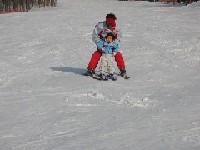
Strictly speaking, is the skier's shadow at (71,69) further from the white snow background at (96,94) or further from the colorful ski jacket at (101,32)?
the colorful ski jacket at (101,32)

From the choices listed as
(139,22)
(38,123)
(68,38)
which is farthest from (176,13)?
(38,123)

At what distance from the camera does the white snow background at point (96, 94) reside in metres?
5.78

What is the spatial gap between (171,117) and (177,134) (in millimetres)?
871

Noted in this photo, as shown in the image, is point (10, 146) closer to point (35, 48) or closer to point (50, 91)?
point (50, 91)

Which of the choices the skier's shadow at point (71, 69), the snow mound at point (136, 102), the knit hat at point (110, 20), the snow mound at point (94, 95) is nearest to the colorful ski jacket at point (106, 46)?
the knit hat at point (110, 20)

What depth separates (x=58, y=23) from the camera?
19.6 m

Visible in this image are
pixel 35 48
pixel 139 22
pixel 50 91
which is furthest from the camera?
pixel 139 22

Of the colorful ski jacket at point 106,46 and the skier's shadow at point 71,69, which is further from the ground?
the colorful ski jacket at point 106,46

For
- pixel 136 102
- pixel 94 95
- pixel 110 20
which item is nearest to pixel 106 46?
pixel 110 20

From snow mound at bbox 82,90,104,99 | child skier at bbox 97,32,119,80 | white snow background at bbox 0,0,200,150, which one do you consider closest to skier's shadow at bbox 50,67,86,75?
white snow background at bbox 0,0,200,150

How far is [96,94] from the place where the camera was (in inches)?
320

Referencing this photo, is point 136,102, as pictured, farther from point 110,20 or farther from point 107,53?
point 110,20

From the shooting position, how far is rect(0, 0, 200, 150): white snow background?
5.78 m

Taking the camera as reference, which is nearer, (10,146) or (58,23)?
(10,146)
